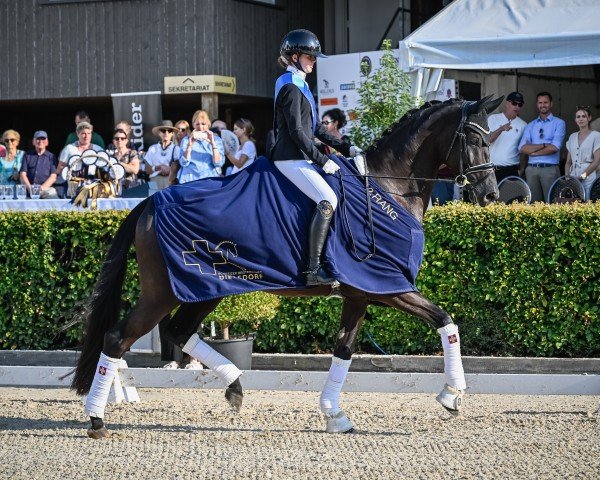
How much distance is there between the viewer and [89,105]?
71.2 ft

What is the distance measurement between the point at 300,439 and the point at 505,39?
298 inches

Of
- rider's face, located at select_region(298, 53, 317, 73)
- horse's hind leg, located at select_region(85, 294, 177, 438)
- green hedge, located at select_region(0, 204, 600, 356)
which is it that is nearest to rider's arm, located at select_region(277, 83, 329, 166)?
rider's face, located at select_region(298, 53, 317, 73)

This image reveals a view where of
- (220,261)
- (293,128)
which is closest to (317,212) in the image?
(293,128)

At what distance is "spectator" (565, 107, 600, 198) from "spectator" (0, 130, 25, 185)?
24.8ft

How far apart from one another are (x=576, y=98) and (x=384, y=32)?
388cm

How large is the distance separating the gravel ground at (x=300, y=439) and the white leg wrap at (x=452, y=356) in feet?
1.03

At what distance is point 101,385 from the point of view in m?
7.58

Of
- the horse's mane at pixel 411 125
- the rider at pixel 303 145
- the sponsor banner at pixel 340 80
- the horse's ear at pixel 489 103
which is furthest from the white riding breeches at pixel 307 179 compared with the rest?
the sponsor banner at pixel 340 80

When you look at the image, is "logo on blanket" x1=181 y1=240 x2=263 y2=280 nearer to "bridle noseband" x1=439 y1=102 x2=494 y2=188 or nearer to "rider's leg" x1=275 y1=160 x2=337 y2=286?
"rider's leg" x1=275 y1=160 x2=337 y2=286

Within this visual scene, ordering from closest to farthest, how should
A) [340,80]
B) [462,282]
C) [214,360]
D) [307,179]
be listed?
1. [307,179]
2. [214,360]
3. [462,282]
4. [340,80]

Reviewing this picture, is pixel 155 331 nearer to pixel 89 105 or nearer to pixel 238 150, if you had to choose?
pixel 238 150

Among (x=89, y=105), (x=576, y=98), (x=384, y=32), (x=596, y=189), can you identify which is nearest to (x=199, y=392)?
(x=596, y=189)

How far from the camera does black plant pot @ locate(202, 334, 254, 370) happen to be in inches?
384

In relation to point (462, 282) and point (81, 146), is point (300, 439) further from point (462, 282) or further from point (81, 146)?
point (81, 146)
